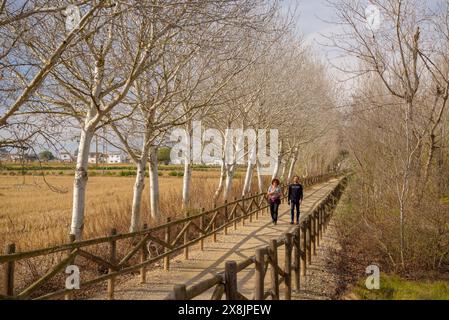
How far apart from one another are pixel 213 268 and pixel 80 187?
3266 mm

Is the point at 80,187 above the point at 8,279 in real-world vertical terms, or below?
above

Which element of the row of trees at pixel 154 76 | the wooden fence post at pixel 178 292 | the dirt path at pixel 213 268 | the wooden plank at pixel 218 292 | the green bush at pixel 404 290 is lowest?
the dirt path at pixel 213 268

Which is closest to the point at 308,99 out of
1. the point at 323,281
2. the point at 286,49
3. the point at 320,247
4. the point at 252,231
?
the point at 286,49

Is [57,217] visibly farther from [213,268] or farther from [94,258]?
[94,258]

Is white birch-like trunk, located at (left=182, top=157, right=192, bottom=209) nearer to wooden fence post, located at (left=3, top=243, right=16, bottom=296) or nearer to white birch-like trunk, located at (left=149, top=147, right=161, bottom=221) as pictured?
white birch-like trunk, located at (left=149, top=147, right=161, bottom=221)

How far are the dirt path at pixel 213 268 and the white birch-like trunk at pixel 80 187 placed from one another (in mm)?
1472

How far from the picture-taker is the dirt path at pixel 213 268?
24.0ft

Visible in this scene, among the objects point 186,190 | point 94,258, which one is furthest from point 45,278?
point 186,190

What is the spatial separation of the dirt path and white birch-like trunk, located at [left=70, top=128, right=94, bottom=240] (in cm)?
147

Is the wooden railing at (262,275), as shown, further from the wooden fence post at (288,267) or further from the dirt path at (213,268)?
the dirt path at (213,268)

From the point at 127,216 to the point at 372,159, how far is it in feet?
28.1

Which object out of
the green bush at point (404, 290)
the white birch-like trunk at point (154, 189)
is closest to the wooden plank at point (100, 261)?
the green bush at point (404, 290)

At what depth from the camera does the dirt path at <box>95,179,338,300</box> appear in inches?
287

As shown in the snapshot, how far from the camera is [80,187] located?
8.23 meters
